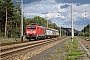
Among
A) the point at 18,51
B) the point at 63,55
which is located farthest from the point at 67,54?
the point at 18,51

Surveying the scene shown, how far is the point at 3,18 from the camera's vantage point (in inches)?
3438

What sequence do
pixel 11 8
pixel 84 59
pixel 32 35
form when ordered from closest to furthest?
pixel 84 59, pixel 32 35, pixel 11 8

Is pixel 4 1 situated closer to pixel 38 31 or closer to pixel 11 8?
pixel 11 8

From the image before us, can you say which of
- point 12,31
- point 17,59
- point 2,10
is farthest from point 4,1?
point 17,59

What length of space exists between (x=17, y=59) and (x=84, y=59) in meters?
4.57

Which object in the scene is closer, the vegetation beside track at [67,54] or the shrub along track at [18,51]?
the vegetation beside track at [67,54]

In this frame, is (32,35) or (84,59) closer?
(84,59)

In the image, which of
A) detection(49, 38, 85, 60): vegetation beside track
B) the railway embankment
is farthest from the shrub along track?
detection(49, 38, 85, 60): vegetation beside track

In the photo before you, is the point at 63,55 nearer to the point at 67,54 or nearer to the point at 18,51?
the point at 67,54

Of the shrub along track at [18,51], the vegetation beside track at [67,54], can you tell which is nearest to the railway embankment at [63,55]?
the vegetation beside track at [67,54]

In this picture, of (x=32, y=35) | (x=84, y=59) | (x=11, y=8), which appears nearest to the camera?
(x=84, y=59)

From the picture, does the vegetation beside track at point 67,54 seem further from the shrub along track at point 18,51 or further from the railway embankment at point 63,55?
the shrub along track at point 18,51

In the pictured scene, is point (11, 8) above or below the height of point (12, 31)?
above

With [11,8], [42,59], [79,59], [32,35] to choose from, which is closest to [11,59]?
[42,59]
